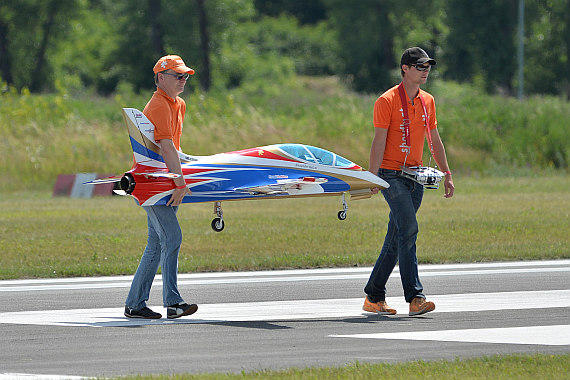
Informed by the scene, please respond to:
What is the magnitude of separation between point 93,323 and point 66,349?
121 cm

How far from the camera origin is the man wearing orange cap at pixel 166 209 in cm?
900

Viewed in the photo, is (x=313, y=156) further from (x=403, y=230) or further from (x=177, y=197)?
(x=177, y=197)

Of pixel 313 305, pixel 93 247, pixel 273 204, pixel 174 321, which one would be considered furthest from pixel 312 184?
pixel 273 204

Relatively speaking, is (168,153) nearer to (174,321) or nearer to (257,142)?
(174,321)

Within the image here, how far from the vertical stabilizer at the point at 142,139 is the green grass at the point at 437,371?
2.50 metres

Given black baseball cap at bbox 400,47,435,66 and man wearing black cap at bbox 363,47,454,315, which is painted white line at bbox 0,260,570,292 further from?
black baseball cap at bbox 400,47,435,66

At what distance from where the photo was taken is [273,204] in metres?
21.9

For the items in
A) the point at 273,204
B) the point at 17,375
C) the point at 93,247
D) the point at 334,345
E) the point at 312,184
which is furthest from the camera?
the point at 273,204

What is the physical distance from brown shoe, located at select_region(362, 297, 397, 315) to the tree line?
5033 cm

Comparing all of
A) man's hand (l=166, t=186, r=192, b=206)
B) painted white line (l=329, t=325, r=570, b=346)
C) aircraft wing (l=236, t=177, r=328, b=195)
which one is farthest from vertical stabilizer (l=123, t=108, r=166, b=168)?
painted white line (l=329, t=325, r=570, b=346)

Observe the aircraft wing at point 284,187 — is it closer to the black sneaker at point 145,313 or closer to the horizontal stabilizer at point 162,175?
the horizontal stabilizer at point 162,175

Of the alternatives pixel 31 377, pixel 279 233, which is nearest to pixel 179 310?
pixel 31 377

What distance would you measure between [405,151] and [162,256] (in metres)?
2.30

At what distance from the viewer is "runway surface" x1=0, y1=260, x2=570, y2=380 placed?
7773 millimetres
